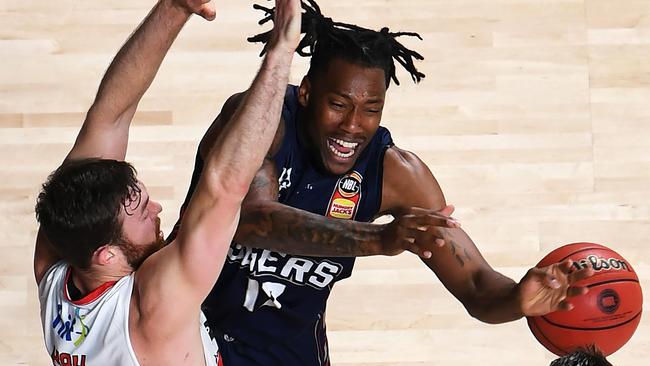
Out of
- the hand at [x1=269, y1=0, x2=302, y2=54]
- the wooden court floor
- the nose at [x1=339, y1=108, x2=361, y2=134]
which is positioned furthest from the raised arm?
the wooden court floor

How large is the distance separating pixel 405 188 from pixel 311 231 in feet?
1.24

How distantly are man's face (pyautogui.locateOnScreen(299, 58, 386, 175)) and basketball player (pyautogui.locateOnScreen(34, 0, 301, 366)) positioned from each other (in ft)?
1.27

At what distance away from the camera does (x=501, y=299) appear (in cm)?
239

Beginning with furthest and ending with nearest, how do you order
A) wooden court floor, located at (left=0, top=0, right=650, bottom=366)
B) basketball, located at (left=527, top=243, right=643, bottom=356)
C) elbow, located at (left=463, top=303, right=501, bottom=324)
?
wooden court floor, located at (left=0, top=0, right=650, bottom=366) → elbow, located at (left=463, top=303, right=501, bottom=324) → basketball, located at (left=527, top=243, right=643, bottom=356)

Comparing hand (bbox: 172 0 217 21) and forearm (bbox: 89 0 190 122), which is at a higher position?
hand (bbox: 172 0 217 21)

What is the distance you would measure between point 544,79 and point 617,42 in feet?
0.95

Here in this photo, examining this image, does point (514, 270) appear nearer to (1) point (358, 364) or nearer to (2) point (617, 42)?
(1) point (358, 364)

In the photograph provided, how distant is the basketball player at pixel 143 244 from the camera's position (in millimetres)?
1913

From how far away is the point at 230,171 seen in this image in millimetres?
1901

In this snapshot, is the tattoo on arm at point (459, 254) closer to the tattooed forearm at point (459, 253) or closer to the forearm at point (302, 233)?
the tattooed forearm at point (459, 253)

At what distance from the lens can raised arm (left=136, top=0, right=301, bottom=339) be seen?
1.91 m

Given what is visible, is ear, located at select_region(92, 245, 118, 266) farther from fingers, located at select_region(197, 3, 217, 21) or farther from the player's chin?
the player's chin

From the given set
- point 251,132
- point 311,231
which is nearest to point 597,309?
point 311,231

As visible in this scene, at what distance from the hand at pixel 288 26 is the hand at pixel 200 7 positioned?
0.92 ft
